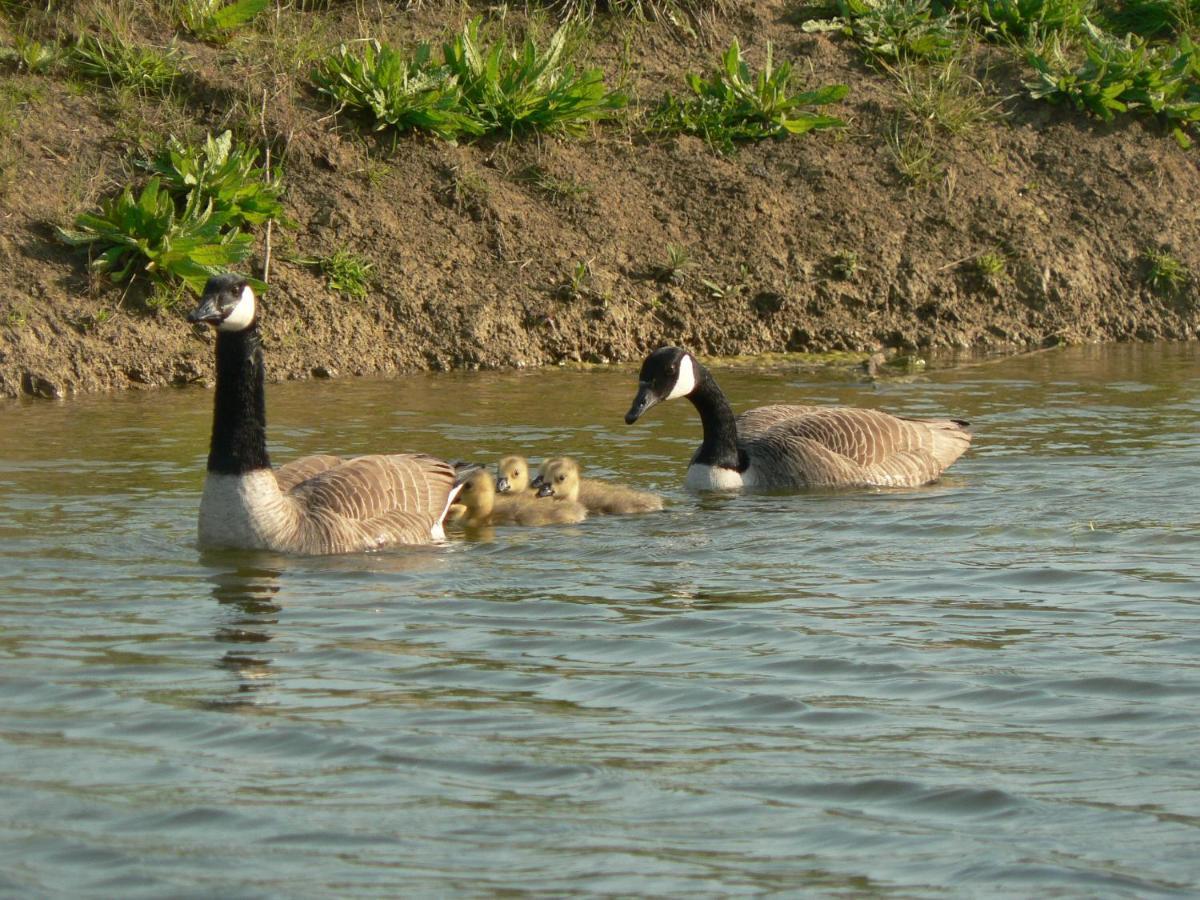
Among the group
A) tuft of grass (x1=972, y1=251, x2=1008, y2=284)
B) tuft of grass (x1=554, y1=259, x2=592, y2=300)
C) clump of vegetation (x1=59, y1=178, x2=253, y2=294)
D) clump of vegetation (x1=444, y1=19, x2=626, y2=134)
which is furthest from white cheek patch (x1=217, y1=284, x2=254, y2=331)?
tuft of grass (x1=972, y1=251, x2=1008, y2=284)

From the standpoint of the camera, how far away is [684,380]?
1230 centimetres

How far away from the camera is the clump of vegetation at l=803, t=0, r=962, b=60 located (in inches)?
746

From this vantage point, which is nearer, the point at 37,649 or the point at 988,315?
the point at 37,649

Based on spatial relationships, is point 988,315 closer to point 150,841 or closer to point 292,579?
point 292,579

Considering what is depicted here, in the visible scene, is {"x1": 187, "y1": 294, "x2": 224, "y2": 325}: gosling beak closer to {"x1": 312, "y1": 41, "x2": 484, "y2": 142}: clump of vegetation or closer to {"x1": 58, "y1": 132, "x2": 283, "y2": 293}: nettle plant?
{"x1": 58, "y1": 132, "x2": 283, "y2": 293}: nettle plant

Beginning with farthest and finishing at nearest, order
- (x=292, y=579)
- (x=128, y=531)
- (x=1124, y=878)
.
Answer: (x=128, y=531), (x=292, y=579), (x=1124, y=878)

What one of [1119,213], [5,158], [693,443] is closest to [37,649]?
[693,443]

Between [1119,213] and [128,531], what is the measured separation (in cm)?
1184

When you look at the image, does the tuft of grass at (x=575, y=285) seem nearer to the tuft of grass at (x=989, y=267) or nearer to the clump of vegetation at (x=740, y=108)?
the clump of vegetation at (x=740, y=108)

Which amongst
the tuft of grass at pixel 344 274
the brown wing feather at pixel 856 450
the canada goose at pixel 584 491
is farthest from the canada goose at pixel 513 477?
the tuft of grass at pixel 344 274

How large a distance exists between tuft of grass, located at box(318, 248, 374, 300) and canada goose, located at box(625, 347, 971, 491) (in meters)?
4.39

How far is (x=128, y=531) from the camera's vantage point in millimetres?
9781

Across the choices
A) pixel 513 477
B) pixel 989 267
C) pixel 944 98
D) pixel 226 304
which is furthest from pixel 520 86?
pixel 226 304

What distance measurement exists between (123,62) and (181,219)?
2357 mm
